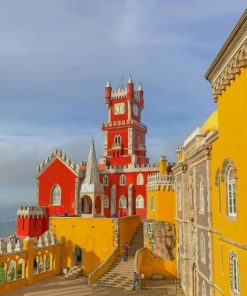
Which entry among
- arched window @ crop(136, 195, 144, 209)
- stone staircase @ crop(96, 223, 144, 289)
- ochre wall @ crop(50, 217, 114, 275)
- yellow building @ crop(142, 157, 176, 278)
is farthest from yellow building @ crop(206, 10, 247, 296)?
arched window @ crop(136, 195, 144, 209)

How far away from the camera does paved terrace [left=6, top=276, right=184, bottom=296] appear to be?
22.1 meters

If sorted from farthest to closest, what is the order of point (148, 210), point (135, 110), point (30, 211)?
1. point (135, 110)
2. point (30, 211)
3. point (148, 210)

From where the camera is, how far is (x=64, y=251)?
97.0ft

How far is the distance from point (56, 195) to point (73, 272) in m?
14.6

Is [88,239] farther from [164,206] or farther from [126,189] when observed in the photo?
[126,189]

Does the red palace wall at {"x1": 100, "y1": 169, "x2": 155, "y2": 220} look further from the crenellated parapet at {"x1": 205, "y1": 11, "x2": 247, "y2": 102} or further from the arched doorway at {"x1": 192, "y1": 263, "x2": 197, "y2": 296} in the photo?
the crenellated parapet at {"x1": 205, "y1": 11, "x2": 247, "y2": 102}

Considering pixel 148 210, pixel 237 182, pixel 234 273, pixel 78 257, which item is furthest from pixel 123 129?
pixel 237 182

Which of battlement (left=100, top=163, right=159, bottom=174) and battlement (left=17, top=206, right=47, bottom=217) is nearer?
battlement (left=17, top=206, right=47, bottom=217)

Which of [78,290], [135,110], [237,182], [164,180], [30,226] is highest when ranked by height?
[135,110]

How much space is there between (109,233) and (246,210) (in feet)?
65.2

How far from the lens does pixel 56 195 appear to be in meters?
40.9

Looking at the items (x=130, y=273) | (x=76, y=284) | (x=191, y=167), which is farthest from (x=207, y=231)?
(x=76, y=284)

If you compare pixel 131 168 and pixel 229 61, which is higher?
pixel 229 61

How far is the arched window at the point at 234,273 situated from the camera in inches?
460
